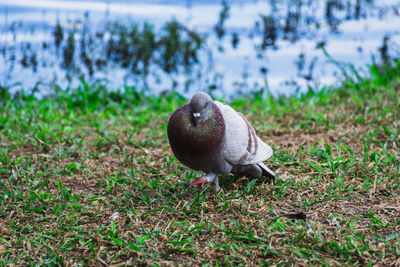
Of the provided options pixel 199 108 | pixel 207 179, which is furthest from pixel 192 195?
pixel 199 108

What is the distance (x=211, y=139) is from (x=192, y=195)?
1.82 feet

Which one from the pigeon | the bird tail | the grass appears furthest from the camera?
the bird tail

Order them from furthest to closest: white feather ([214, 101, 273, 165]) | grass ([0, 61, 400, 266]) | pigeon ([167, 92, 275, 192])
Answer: white feather ([214, 101, 273, 165]) → pigeon ([167, 92, 275, 192]) → grass ([0, 61, 400, 266])

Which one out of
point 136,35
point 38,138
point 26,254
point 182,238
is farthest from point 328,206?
point 136,35

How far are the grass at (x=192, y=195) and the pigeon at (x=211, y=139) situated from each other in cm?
24

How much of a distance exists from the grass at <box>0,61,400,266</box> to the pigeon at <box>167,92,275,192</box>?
0.24 meters

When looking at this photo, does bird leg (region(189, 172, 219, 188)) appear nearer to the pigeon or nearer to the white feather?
the pigeon

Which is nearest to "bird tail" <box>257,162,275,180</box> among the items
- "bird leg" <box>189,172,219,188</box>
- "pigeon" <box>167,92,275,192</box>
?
"pigeon" <box>167,92,275,192</box>

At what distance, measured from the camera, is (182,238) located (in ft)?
8.72

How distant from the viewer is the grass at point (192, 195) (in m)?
2.52

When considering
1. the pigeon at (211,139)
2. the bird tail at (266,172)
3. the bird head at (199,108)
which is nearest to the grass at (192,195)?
the bird tail at (266,172)

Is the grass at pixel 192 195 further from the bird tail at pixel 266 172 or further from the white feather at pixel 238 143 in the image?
the white feather at pixel 238 143

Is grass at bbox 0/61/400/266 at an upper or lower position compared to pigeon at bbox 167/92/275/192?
lower

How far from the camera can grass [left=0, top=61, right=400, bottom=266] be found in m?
2.52
